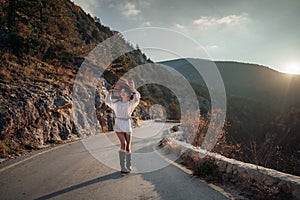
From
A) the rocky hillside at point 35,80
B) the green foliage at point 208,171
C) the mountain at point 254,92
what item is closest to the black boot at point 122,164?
the green foliage at point 208,171

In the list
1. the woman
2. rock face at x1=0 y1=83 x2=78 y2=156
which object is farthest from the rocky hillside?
the woman

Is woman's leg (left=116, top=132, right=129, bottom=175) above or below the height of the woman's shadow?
above

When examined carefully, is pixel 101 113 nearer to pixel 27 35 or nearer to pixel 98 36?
pixel 27 35

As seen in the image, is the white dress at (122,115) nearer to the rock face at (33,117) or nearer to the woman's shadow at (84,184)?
the woman's shadow at (84,184)

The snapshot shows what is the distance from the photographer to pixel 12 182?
4852 millimetres

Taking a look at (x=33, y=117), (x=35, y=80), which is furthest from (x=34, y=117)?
(x=35, y=80)

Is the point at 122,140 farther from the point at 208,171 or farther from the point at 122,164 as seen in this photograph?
the point at 208,171

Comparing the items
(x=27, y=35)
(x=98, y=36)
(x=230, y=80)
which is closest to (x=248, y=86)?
(x=230, y=80)

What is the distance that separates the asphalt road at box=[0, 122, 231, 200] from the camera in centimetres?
417

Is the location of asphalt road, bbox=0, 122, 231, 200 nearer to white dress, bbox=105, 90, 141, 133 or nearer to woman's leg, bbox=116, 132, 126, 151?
woman's leg, bbox=116, 132, 126, 151

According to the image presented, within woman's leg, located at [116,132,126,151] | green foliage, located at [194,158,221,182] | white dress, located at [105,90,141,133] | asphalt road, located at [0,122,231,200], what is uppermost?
white dress, located at [105,90,141,133]

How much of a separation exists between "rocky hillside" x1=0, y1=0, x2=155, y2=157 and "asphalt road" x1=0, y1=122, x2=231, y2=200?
238 cm

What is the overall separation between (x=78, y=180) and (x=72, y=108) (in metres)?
9.62

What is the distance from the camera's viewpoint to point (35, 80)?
1275cm
